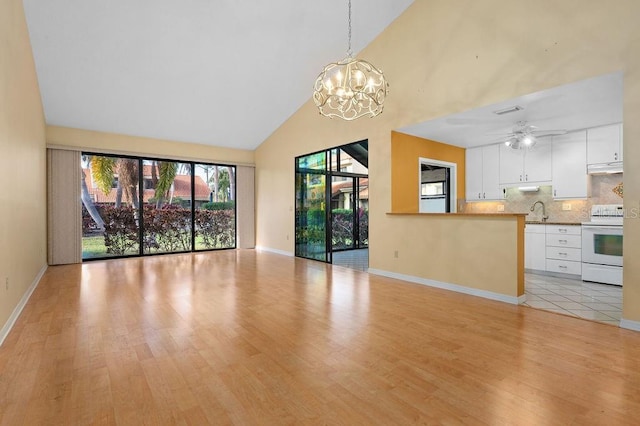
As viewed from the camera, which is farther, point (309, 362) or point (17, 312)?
point (17, 312)

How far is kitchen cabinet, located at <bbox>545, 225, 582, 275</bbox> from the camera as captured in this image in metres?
4.69

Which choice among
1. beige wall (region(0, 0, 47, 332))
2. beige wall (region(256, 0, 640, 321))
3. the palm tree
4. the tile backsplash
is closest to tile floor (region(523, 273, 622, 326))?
beige wall (region(256, 0, 640, 321))

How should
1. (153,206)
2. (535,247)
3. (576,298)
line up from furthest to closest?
(153,206)
(535,247)
(576,298)

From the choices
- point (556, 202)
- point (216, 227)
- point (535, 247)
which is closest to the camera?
point (535, 247)

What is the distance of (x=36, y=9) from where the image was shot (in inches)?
148

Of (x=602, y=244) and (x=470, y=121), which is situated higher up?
(x=470, y=121)

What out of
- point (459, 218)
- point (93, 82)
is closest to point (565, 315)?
point (459, 218)

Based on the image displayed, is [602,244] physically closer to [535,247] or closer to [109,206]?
[535,247]

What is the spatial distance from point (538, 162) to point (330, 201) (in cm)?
377

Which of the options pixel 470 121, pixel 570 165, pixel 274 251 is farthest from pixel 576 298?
pixel 274 251

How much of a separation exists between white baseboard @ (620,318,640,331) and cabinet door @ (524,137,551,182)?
2961 millimetres

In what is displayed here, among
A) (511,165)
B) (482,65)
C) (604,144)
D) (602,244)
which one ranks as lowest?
(602,244)

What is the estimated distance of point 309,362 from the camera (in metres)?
2.24

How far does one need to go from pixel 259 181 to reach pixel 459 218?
5.73 metres
